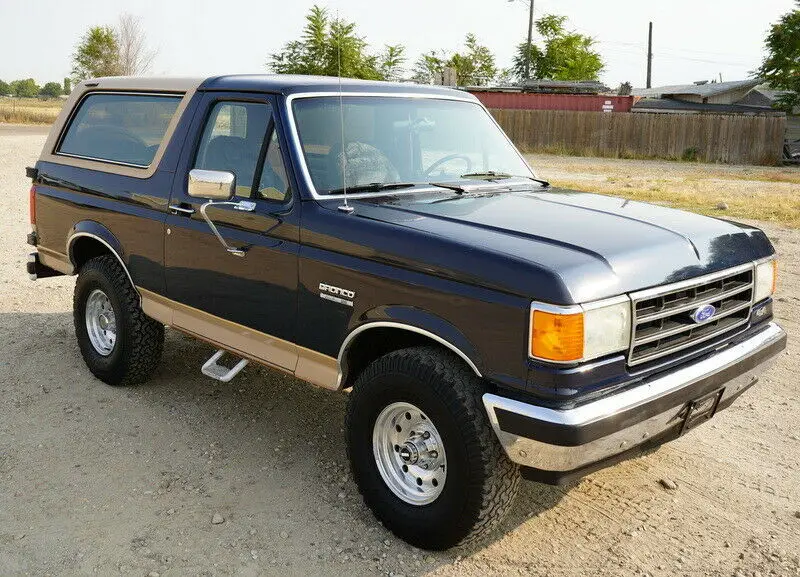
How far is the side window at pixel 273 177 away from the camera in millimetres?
4238

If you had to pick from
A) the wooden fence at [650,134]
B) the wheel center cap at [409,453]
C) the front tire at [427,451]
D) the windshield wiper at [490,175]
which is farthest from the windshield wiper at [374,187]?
the wooden fence at [650,134]

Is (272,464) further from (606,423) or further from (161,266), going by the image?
(606,423)

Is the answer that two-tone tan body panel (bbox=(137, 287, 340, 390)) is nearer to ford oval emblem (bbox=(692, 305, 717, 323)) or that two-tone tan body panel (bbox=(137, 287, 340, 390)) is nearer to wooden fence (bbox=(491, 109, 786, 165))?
ford oval emblem (bbox=(692, 305, 717, 323))

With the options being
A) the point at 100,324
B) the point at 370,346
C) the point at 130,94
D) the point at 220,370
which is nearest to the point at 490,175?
the point at 370,346

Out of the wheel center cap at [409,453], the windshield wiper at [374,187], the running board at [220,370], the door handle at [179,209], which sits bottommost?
the wheel center cap at [409,453]

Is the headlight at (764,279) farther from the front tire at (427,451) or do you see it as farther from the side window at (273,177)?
the side window at (273,177)

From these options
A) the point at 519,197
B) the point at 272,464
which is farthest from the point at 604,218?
the point at 272,464

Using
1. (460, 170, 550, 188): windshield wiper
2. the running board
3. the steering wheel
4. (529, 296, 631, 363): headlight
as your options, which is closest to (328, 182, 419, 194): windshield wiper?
the steering wheel

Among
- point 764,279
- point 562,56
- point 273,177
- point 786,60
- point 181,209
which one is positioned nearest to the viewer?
point 764,279

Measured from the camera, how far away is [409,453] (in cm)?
376

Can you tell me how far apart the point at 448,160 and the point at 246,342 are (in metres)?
1.51

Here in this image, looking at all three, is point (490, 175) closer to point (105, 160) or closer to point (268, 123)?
point (268, 123)

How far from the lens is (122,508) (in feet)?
13.4

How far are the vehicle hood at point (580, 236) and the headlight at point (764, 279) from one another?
76 mm
